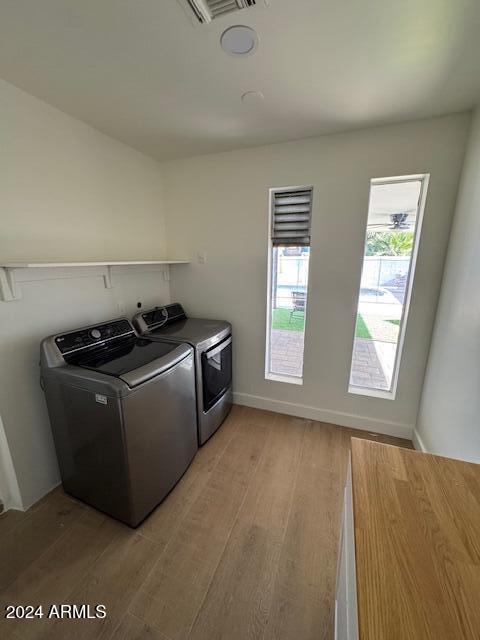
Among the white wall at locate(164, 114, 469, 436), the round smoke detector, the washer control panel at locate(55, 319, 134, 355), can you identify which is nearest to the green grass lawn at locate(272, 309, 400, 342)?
the white wall at locate(164, 114, 469, 436)

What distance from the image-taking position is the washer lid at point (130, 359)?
1327 millimetres

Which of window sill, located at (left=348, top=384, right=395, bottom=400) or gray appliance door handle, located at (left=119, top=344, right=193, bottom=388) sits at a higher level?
gray appliance door handle, located at (left=119, top=344, right=193, bottom=388)

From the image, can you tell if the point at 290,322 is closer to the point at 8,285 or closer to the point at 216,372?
the point at 216,372

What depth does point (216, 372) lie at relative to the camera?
84.4 inches

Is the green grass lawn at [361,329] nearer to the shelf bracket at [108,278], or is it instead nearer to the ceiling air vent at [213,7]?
the ceiling air vent at [213,7]

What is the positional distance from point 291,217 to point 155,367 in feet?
5.36

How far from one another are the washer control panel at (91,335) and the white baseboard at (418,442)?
2.31 metres

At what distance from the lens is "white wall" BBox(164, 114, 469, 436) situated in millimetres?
1764

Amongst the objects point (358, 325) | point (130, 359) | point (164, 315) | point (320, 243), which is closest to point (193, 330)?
point (164, 315)

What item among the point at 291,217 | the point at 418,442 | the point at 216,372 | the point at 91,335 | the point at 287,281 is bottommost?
the point at 418,442

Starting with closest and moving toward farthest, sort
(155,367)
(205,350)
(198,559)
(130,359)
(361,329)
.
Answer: (198,559) < (155,367) < (130,359) < (205,350) < (361,329)

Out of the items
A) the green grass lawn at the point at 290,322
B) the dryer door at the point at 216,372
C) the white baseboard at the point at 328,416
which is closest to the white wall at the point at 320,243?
the white baseboard at the point at 328,416

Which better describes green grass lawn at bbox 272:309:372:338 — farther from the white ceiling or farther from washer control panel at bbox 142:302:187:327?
the white ceiling

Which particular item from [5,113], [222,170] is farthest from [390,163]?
[5,113]
